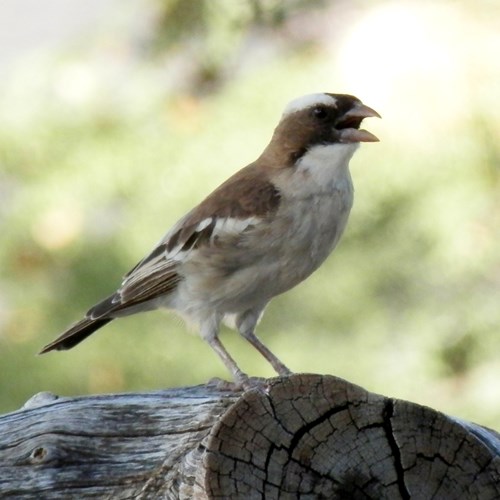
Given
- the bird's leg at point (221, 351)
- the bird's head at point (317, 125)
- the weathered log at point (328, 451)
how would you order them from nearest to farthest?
1. the weathered log at point (328, 451)
2. the bird's leg at point (221, 351)
3. the bird's head at point (317, 125)

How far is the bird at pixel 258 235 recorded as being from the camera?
16.8 feet

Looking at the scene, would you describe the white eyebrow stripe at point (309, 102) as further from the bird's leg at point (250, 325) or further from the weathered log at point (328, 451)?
the weathered log at point (328, 451)

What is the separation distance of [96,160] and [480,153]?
166cm

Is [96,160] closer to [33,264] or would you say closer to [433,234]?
[33,264]

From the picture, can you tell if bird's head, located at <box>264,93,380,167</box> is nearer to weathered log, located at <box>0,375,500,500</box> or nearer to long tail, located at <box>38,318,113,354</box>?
long tail, located at <box>38,318,113,354</box>

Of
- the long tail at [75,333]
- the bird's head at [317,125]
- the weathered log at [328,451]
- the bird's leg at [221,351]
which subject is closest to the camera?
the weathered log at [328,451]

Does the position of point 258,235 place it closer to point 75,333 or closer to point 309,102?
point 309,102

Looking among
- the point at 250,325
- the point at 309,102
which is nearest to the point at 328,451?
the point at 250,325

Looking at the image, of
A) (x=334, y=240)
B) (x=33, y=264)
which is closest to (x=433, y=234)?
(x=334, y=240)

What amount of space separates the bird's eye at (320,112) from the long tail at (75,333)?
3.57ft

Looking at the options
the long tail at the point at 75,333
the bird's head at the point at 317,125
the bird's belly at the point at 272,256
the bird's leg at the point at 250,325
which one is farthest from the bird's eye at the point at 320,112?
the long tail at the point at 75,333

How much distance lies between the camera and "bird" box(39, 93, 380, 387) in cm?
512

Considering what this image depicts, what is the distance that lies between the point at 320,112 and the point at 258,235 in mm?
519

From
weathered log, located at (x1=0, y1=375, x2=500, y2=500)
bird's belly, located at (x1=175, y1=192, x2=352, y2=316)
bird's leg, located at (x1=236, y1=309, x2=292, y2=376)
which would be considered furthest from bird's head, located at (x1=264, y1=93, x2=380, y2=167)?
weathered log, located at (x1=0, y1=375, x2=500, y2=500)
